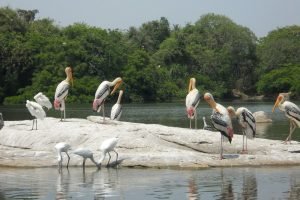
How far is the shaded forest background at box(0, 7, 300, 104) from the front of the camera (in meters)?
84.9

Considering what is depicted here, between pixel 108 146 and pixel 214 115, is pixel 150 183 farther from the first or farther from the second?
pixel 214 115

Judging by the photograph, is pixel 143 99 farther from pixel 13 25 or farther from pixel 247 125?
pixel 247 125

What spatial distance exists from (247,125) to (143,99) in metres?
69.1

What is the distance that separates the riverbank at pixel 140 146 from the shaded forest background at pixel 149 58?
58.9 metres

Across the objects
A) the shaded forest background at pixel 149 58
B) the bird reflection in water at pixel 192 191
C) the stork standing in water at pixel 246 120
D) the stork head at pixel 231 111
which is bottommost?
the bird reflection in water at pixel 192 191

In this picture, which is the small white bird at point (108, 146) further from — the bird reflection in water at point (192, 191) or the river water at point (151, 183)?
the bird reflection in water at point (192, 191)

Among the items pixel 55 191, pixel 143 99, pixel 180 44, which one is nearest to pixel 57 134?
pixel 55 191

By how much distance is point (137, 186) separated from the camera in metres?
17.1

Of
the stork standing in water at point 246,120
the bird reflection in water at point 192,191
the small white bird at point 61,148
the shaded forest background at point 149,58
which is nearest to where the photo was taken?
the bird reflection in water at point 192,191

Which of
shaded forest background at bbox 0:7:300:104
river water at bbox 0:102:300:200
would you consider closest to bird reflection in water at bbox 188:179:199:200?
river water at bbox 0:102:300:200

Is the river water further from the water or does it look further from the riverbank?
the riverbank

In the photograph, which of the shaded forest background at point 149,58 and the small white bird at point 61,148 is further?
the shaded forest background at point 149,58

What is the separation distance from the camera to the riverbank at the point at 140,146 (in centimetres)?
2006

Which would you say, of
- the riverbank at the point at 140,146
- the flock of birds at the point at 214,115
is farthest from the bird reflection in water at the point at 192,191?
the flock of birds at the point at 214,115
